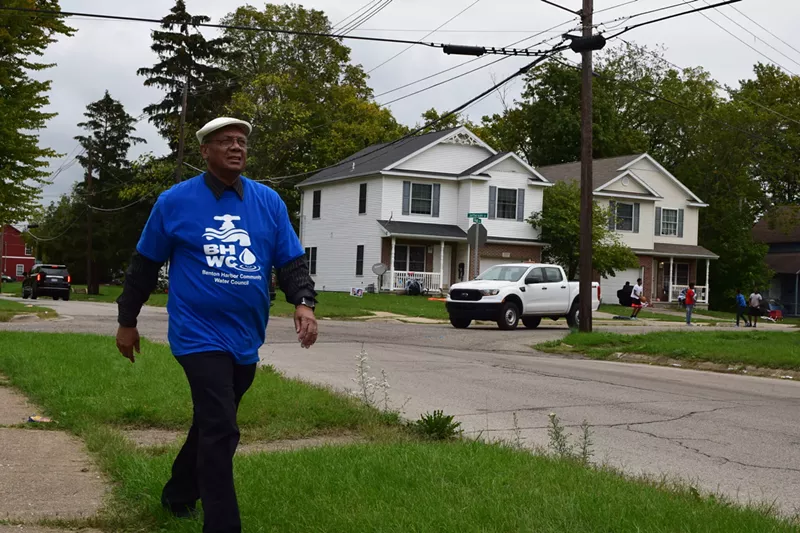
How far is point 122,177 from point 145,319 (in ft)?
150

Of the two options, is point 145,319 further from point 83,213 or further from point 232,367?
point 83,213

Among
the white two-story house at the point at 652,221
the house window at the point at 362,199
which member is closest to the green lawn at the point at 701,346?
the house window at the point at 362,199

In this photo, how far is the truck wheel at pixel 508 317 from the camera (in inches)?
1109

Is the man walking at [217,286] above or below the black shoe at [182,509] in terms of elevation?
above

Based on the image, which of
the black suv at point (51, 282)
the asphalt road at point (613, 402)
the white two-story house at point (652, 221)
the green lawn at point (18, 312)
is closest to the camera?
the asphalt road at point (613, 402)

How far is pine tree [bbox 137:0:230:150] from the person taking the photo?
63938mm

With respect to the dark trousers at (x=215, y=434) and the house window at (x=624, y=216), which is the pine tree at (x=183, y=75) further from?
the dark trousers at (x=215, y=434)

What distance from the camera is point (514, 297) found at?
28516 mm

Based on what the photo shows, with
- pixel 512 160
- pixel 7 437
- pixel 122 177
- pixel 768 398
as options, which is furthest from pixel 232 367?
pixel 122 177

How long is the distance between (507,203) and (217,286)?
45147 mm

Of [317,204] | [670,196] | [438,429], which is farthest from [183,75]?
[438,429]

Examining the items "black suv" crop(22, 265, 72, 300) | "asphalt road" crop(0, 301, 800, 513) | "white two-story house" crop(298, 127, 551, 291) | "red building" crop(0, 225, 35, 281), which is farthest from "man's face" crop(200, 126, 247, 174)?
"red building" crop(0, 225, 35, 281)

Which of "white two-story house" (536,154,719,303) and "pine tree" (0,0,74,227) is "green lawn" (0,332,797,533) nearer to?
"pine tree" (0,0,74,227)

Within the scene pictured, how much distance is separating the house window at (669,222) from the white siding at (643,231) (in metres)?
1.59
